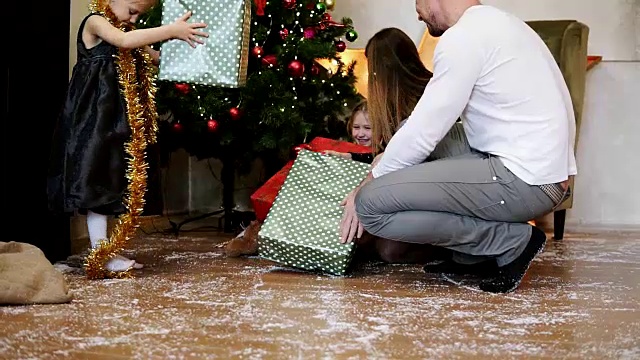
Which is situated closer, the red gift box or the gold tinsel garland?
the gold tinsel garland

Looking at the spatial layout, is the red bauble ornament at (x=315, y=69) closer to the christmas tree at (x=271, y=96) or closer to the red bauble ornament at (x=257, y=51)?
the christmas tree at (x=271, y=96)

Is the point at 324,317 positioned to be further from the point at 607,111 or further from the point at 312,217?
the point at 607,111

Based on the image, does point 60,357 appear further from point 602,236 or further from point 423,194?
point 602,236

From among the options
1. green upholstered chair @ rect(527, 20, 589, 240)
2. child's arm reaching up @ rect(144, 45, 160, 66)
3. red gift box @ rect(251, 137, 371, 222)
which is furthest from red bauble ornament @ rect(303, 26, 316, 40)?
child's arm reaching up @ rect(144, 45, 160, 66)

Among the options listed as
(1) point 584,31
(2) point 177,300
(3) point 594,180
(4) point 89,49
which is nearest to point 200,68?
(4) point 89,49

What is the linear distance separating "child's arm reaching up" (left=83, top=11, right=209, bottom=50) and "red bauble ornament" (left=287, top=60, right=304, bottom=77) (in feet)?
4.26

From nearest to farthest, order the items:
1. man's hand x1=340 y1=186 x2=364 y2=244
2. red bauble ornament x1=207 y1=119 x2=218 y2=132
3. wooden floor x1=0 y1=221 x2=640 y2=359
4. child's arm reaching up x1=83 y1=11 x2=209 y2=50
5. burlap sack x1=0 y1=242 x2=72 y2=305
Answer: wooden floor x1=0 y1=221 x2=640 y2=359 < burlap sack x1=0 y1=242 x2=72 y2=305 < child's arm reaching up x1=83 y1=11 x2=209 y2=50 < man's hand x1=340 y1=186 x2=364 y2=244 < red bauble ornament x1=207 y1=119 x2=218 y2=132

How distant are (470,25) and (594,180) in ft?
9.14

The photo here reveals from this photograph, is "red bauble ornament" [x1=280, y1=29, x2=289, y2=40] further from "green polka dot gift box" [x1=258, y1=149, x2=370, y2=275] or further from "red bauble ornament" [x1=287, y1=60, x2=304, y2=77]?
"green polka dot gift box" [x1=258, y1=149, x2=370, y2=275]

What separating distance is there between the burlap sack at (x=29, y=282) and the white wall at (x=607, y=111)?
9.77ft

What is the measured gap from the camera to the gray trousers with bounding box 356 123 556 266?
2145mm

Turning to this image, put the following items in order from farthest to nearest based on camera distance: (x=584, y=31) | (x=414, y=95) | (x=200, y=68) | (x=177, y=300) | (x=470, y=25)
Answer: (x=584, y=31)
(x=414, y=95)
(x=200, y=68)
(x=470, y=25)
(x=177, y=300)

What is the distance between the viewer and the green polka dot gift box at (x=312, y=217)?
2387mm

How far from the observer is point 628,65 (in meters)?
4.50
